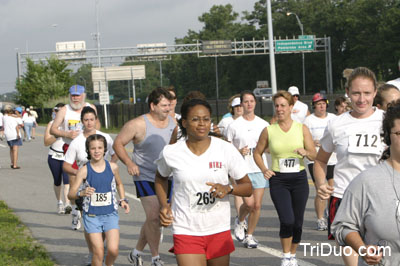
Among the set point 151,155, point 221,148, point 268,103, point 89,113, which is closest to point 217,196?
point 221,148

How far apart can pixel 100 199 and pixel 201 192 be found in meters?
2.14

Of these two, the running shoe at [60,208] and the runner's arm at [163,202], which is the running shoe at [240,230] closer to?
the runner's arm at [163,202]

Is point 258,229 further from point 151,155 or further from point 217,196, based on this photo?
point 217,196

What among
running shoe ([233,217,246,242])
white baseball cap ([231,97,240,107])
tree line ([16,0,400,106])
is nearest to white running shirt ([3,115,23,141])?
white baseball cap ([231,97,240,107])

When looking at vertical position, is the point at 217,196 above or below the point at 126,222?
above

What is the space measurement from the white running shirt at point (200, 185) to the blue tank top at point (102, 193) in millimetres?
1844

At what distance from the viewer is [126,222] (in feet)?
35.6

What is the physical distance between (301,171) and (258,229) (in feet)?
7.91

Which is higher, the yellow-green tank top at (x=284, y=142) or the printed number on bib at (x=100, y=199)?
the yellow-green tank top at (x=284, y=142)

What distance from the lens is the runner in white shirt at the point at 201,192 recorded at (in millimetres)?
5008

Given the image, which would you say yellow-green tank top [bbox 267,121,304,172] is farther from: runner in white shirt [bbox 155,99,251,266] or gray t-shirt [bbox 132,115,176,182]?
runner in white shirt [bbox 155,99,251,266]

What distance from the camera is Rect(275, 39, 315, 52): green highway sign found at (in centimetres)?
6681

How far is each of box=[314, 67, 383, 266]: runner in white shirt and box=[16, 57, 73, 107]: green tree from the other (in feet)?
239

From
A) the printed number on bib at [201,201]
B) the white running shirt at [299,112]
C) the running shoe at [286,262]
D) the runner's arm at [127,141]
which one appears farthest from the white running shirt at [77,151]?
the white running shirt at [299,112]
